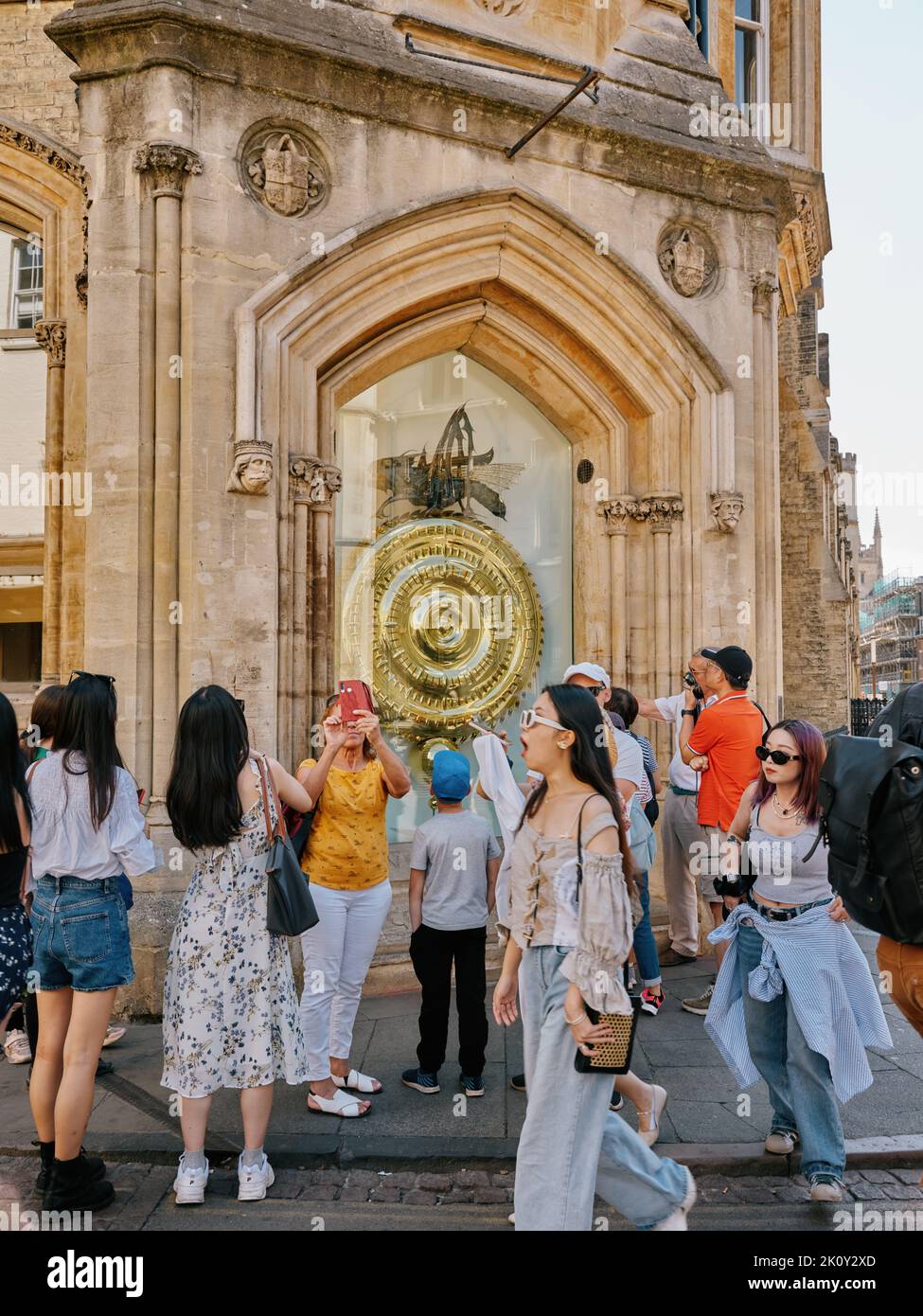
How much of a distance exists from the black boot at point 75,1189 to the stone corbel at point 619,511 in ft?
18.3

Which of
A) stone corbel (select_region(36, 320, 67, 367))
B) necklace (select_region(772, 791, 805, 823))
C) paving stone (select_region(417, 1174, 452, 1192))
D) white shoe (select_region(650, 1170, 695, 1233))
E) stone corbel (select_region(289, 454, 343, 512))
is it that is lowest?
paving stone (select_region(417, 1174, 452, 1192))

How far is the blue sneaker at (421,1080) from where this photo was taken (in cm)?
448

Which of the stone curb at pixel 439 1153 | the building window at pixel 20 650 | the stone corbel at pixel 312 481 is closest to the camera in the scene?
the stone curb at pixel 439 1153

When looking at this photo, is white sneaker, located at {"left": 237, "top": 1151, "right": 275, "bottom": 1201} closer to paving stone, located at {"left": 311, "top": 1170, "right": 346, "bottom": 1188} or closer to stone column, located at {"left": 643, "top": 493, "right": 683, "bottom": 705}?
paving stone, located at {"left": 311, "top": 1170, "right": 346, "bottom": 1188}

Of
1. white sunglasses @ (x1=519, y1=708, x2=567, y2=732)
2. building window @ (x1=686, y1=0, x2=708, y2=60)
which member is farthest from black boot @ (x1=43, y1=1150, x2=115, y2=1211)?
building window @ (x1=686, y1=0, x2=708, y2=60)

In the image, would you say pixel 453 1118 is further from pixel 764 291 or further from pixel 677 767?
pixel 764 291

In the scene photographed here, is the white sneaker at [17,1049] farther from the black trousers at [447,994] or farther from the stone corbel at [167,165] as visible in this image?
the stone corbel at [167,165]

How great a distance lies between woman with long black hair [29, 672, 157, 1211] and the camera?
11.5 feet

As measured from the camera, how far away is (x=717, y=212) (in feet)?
25.6

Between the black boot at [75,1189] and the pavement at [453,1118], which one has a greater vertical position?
the black boot at [75,1189]

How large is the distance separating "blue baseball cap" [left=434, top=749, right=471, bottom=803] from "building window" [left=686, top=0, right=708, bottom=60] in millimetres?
9621

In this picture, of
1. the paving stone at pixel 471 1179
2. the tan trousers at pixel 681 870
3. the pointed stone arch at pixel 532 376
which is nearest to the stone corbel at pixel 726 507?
the pointed stone arch at pixel 532 376

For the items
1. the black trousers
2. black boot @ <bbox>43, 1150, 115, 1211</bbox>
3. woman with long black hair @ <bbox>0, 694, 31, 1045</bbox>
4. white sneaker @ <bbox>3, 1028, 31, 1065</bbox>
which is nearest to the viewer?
woman with long black hair @ <bbox>0, 694, 31, 1045</bbox>

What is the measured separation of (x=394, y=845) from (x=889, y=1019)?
3315mm
